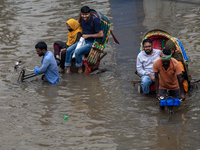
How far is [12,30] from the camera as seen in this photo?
1277 centimetres

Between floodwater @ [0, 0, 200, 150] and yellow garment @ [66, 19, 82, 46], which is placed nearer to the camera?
floodwater @ [0, 0, 200, 150]

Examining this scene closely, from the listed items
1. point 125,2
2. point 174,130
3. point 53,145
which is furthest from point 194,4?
point 53,145

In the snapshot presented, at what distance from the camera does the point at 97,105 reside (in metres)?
6.12

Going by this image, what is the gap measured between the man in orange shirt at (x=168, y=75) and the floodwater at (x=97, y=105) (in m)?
0.35

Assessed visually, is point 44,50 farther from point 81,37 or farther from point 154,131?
point 154,131

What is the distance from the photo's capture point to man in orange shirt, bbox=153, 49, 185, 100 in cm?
558

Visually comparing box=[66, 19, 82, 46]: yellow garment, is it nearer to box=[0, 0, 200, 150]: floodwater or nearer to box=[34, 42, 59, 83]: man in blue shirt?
box=[0, 0, 200, 150]: floodwater

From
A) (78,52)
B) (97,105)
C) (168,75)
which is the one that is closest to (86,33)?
(78,52)

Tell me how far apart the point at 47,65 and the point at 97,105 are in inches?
72.4

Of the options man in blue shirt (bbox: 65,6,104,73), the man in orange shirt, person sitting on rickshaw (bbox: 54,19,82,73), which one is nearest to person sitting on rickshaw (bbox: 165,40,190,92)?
the man in orange shirt

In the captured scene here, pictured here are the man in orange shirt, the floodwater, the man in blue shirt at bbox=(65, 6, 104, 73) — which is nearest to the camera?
the floodwater

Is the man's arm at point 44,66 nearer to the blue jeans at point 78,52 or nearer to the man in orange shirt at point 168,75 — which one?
the blue jeans at point 78,52

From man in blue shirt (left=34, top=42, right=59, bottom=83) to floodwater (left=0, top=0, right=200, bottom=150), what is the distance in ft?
0.72

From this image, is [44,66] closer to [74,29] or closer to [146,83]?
[74,29]
